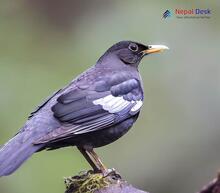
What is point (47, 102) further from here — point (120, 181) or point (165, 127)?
point (165, 127)

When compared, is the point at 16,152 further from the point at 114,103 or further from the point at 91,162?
the point at 114,103

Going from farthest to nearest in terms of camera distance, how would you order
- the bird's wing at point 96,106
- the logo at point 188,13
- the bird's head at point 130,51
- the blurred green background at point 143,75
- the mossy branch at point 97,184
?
the logo at point 188,13 → the blurred green background at point 143,75 → the bird's head at point 130,51 → the bird's wing at point 96,106 → the mossy branch at point 97,184

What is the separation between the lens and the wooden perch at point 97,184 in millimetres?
6535

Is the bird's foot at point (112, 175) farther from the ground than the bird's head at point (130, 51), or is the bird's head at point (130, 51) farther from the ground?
the bird's head at point (130, 51)

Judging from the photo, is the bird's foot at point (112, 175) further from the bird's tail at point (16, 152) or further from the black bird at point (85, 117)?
the bird's tail at point (16, 152)

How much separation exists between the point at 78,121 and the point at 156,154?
3.89 m

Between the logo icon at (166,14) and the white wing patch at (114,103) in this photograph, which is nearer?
the white wing patch at (114,103)

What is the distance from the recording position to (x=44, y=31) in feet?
41.8

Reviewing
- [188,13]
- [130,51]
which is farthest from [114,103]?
[188,13]

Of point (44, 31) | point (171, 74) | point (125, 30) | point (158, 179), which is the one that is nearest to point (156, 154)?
point (158, 179)

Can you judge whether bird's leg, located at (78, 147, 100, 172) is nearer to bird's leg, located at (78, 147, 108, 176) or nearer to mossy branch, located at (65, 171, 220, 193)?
bird's leg, located at (78, 147, 108, 176)

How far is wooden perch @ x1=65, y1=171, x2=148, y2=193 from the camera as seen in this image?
6535mm

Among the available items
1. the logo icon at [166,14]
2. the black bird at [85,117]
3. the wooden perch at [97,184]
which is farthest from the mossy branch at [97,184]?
the logo icon at [166,14]

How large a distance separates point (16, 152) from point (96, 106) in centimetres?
113
